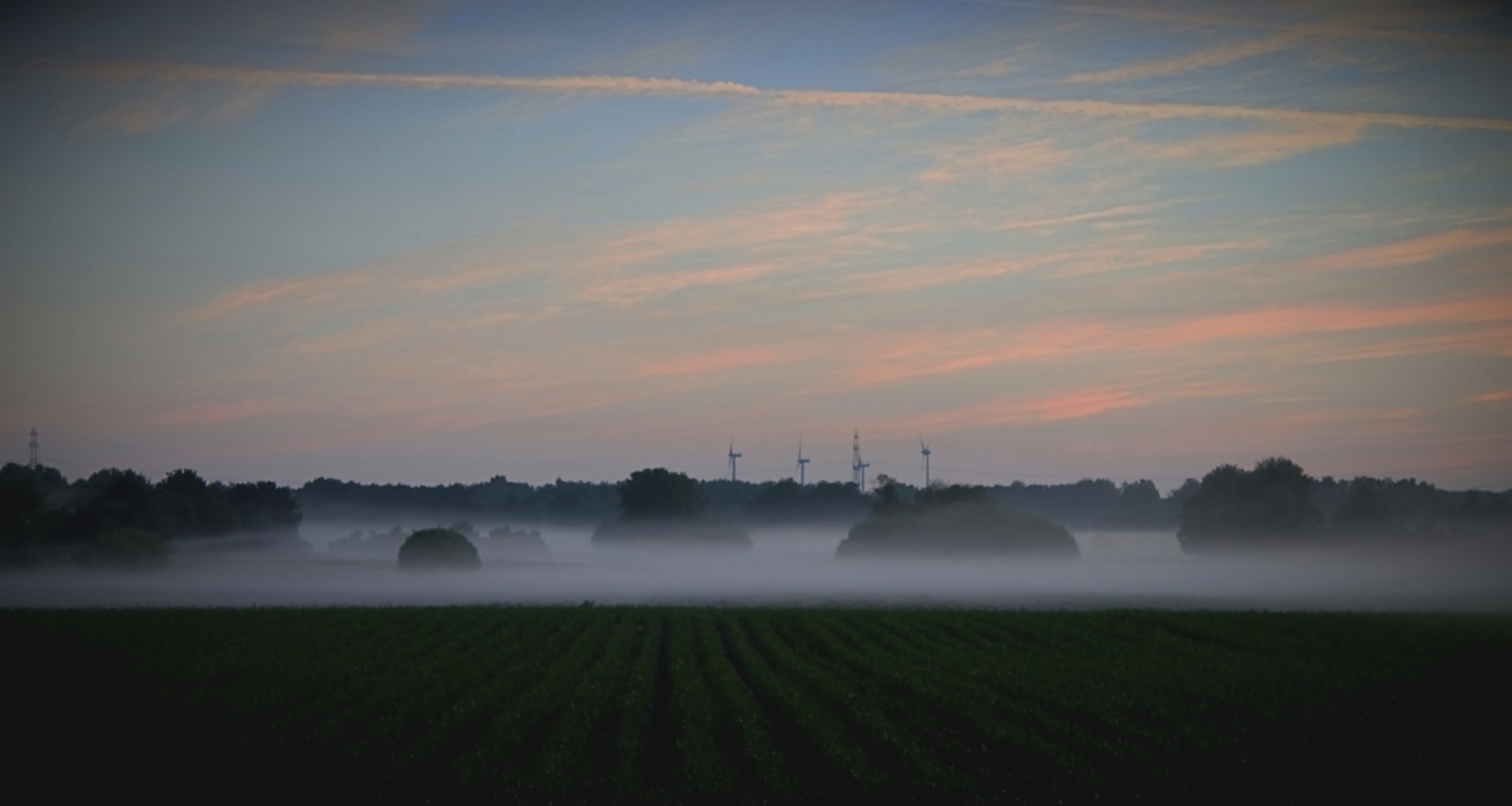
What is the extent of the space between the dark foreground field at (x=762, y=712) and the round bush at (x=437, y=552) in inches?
2664

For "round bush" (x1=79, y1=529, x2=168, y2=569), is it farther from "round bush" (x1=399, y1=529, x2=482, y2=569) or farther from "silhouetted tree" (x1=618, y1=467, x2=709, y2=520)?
"silhouetted tree" (x1=618, y1=467, x2=709, y2=520)

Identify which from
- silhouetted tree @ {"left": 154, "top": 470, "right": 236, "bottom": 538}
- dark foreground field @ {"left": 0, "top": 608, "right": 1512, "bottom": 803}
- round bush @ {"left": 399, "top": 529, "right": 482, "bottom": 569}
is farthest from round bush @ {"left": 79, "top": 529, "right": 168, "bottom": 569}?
dark foreground field @ {"left": 0, "top": 608, "right": 1512, "bottom": 803}

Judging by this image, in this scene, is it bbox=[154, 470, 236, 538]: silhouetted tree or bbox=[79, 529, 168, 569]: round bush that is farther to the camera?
bbox=[154, 470, 236, 538]: silhouetted tree

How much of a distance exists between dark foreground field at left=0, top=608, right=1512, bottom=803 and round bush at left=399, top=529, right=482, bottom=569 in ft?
222

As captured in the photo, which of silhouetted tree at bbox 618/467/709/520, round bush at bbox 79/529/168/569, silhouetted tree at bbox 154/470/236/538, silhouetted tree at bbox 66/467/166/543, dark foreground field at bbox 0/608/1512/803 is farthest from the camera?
silhouetted tree at bbox 618/467/709/520

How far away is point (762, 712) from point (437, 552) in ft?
300

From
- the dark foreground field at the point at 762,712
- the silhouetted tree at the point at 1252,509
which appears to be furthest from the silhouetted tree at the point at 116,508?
the silhouetted tree at the point at 1252,509

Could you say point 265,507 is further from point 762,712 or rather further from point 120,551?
point 762,712

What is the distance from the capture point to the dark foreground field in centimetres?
2031

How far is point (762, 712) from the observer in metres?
26.3

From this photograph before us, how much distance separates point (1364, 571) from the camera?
370 ft

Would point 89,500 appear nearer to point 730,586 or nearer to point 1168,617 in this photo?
point 730,586

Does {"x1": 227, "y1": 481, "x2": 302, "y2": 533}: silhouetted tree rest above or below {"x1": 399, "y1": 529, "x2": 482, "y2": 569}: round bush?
above

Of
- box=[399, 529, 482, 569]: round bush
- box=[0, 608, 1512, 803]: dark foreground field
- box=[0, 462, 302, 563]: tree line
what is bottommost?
Result: box=[0, 608, 1512, 803]: dark foreground field
